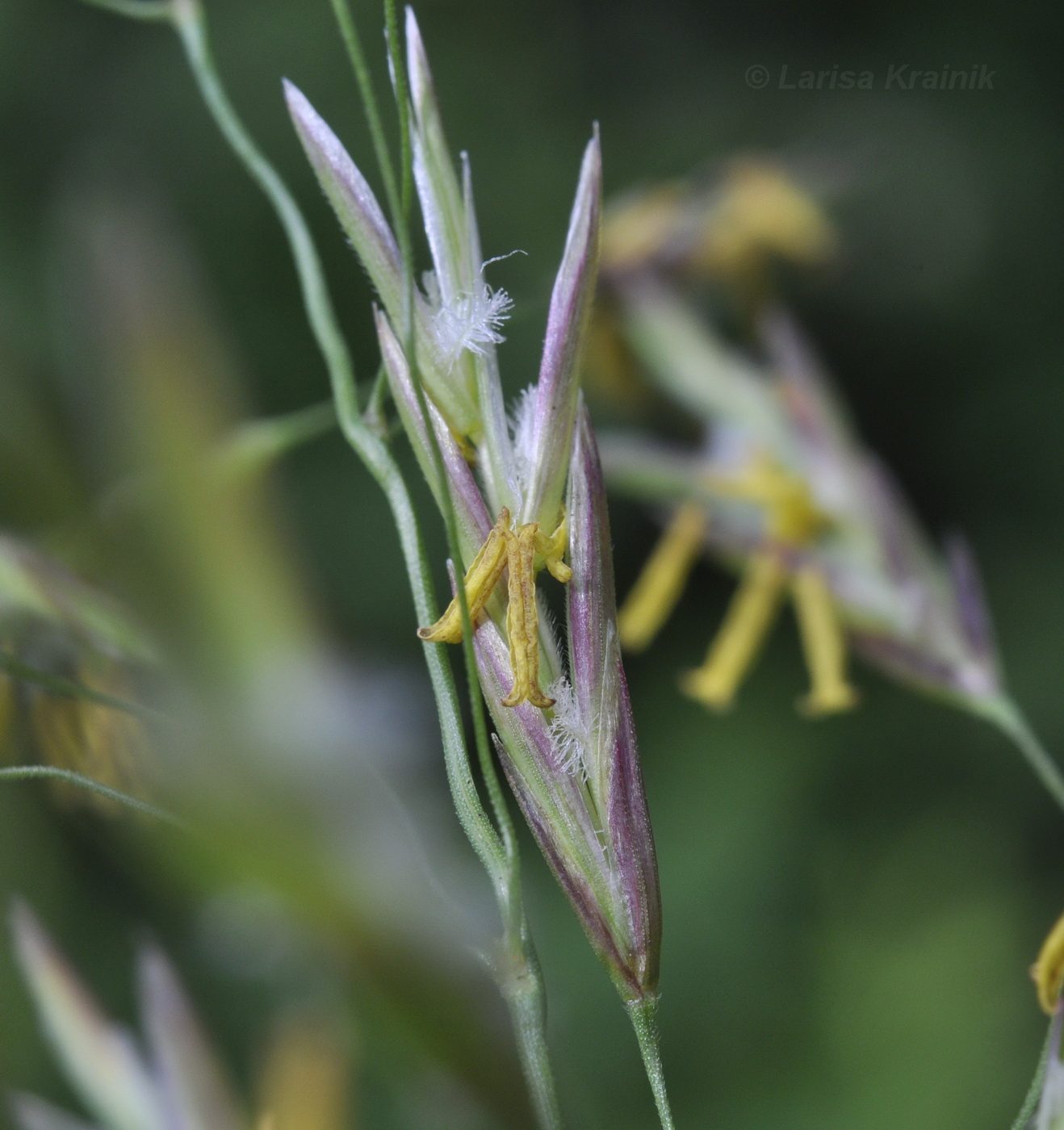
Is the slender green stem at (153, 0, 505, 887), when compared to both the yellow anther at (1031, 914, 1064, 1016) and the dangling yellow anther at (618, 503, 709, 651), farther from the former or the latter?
the dangling yellow anther at (618, 503, 709, 651)

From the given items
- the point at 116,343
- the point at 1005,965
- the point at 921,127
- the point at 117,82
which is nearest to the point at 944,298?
the point at 921,127

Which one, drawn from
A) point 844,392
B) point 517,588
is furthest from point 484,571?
point 844,392

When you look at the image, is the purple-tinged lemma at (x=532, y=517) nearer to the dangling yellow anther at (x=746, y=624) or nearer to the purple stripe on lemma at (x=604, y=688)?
the purple stripe on lemma at (x=604, y=688)

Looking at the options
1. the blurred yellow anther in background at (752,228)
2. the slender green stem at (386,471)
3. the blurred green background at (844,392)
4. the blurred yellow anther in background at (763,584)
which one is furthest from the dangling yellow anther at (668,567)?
the slender green stem at (386,471)

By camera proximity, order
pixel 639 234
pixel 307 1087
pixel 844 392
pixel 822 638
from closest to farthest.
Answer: pixel 307 1087, pixel 822 638, pixel 639 234, pixel 844 392

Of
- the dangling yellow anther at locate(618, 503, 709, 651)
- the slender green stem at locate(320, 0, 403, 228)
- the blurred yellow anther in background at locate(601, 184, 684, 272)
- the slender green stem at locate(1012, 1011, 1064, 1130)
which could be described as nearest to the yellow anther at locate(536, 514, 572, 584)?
the slender green stem at locate(320, 0, 403, 228)

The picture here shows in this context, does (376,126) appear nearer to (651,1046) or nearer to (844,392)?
(651,1046)
